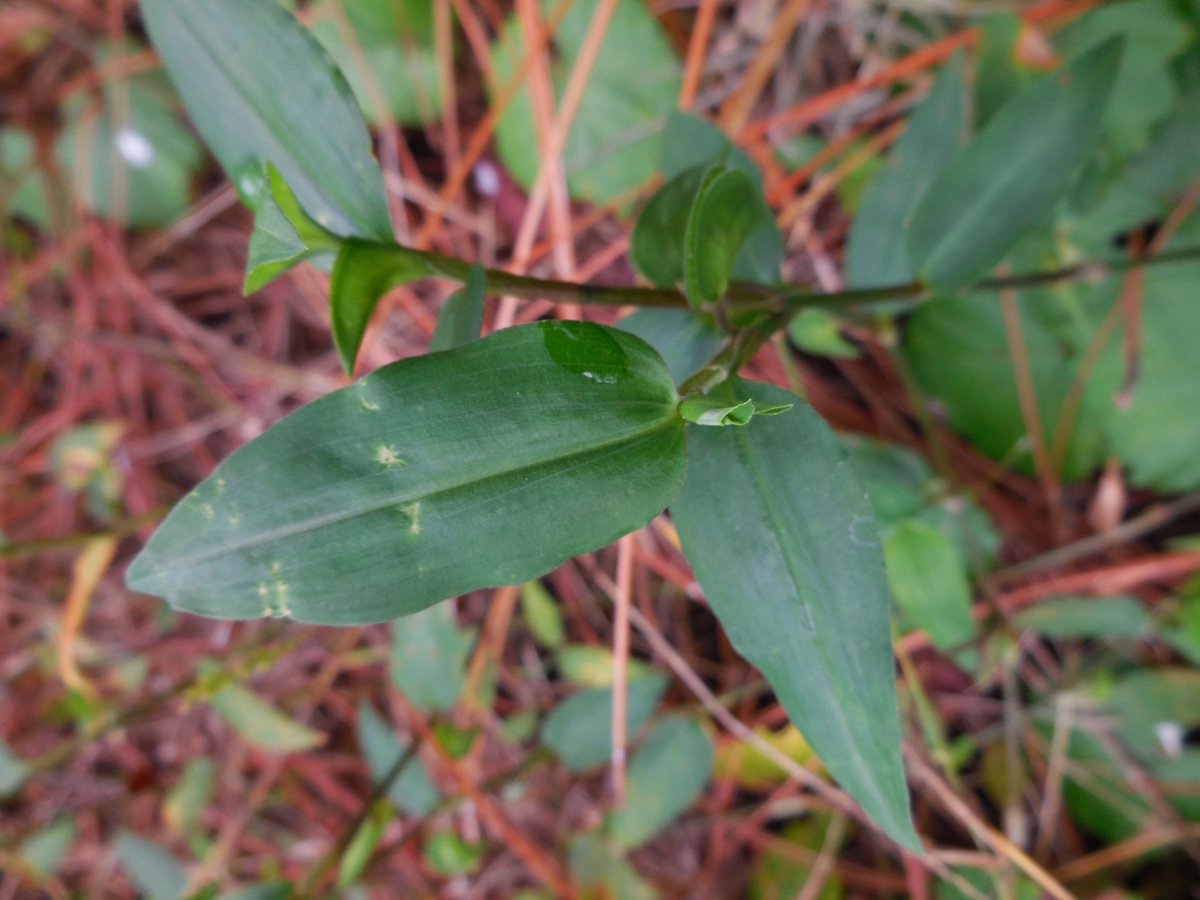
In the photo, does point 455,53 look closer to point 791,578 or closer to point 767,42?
point 767,42

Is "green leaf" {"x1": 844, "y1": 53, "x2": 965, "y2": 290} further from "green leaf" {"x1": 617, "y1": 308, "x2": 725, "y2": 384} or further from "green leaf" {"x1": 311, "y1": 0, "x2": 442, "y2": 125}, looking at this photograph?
"green leaf" {"x1": 311, "y1": 0, "x2": 442, "y2": 125}

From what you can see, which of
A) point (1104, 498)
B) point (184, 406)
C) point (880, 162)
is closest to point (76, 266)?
point (184, 406)

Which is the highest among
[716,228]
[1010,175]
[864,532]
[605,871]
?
[716,228]

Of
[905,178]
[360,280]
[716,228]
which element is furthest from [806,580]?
[905,178]

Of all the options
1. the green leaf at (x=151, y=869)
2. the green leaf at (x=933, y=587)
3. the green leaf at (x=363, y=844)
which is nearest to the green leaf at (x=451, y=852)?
the green leaf at (x=363, y=844)

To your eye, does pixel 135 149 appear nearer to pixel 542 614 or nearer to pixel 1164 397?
pixel 542 614

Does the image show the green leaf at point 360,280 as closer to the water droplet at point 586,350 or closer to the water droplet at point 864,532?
the water droplet at point 586,350
